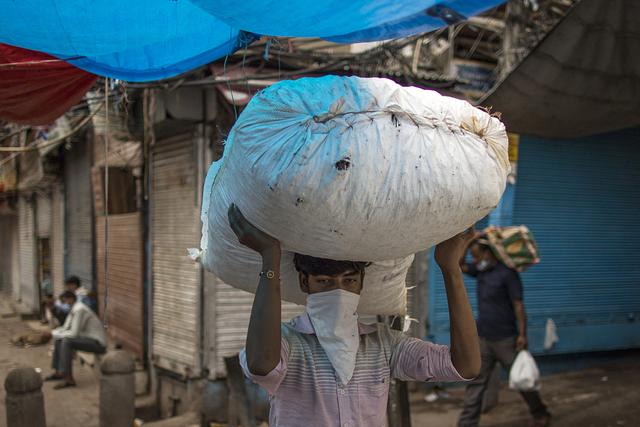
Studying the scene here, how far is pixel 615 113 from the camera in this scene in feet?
18.3

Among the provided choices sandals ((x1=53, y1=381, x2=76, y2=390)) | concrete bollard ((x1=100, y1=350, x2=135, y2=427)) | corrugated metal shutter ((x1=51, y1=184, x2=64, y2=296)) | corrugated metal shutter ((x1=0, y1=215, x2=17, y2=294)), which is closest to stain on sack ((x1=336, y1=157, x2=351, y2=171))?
concrete bollard ((x1=100, y1=350, x2=135, y2=427))

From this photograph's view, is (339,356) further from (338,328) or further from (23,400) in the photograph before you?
(23,400)

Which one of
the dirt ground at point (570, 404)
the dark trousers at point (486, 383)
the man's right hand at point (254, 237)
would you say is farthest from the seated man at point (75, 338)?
the man's right hand at point (254, 237)

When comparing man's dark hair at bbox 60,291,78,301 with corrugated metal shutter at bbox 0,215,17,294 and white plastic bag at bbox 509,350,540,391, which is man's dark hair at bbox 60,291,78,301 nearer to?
white plastic bag at bbox 509,350,540,391

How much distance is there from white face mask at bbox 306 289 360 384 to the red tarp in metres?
2.07

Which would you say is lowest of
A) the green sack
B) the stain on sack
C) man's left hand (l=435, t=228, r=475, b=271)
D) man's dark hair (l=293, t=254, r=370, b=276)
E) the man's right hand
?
the green sack

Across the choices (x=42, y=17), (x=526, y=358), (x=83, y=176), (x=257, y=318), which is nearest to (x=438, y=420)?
(x=526, y=358)

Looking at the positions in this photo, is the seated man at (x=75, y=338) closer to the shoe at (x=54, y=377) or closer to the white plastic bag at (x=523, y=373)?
the shoe at (x=54, y=377)

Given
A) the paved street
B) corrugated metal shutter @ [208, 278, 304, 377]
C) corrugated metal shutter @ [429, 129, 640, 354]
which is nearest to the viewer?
corrugated metal shutter @ [208, 278, 304, 377]

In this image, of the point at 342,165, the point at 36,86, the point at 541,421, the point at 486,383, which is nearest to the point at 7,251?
the point at 36,86

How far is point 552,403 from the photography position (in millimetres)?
6270

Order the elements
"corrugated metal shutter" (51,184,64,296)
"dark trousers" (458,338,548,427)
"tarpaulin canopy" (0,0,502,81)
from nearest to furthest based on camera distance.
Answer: "tarpaulin canopy" (0,0,502,81)
"dark trousers" (458,338,548,427)
"corrugated metal shutter" (51,184,64,296)

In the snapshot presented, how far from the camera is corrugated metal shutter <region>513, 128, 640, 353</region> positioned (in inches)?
285

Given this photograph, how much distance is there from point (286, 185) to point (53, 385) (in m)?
7.80
